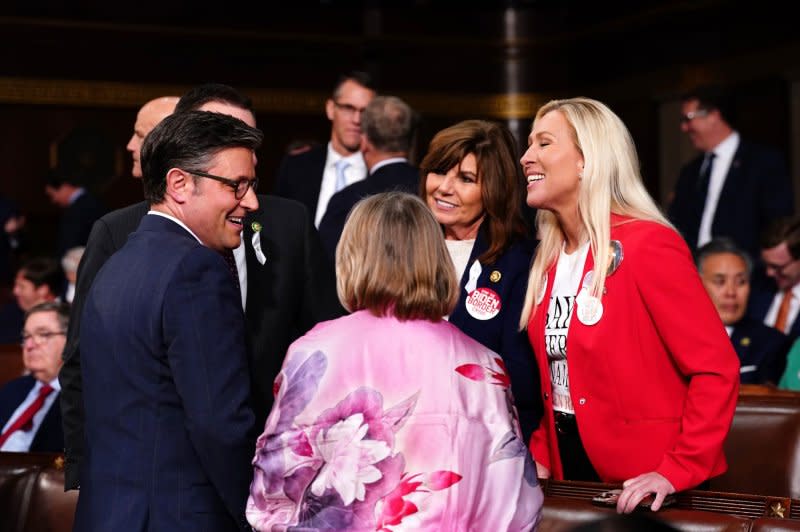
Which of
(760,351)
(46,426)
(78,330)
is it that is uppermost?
(78,330)

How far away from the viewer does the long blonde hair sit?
9.24 feet

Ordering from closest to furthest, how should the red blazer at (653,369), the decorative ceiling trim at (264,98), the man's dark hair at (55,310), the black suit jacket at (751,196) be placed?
the red blazer at (653,369)
the man's dark hair at (55,310)
the black suit jacket at (751,196)
the decorative ceiling trim at (264,98)

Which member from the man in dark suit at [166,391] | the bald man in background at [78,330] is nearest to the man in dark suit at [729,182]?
the bald man in background at [78,330]

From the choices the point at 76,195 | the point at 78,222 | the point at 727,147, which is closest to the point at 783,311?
the point at 727,147

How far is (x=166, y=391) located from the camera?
2387mm

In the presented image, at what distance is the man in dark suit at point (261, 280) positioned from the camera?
292 centimetres

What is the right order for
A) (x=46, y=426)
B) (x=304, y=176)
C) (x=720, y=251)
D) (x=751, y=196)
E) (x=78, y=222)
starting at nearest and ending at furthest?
(x=46, y=426) < (x=720, y=251) < (x=304, y=176) < (x=751, y=196) < (x=78, y=222)

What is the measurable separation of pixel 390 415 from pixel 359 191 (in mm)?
2483

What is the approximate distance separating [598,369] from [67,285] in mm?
4852

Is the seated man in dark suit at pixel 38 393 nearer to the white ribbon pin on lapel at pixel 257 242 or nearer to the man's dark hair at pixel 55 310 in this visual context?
the man's dark hair at pixel 55 310

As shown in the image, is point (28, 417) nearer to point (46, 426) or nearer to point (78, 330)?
point (46, 426)

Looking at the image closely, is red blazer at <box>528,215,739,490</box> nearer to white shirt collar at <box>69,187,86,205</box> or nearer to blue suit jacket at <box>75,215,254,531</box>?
blue suit jacket at <box>75,215,254,531</box>

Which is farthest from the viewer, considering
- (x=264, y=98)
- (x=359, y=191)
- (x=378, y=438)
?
(x=264, y=98)

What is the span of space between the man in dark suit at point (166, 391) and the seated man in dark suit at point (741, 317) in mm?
2819
